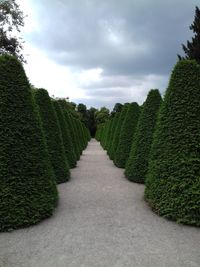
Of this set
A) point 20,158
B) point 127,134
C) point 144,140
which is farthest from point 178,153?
point 127,134

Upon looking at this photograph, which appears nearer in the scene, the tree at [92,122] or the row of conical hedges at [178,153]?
the row of conical hedges at [178,153]

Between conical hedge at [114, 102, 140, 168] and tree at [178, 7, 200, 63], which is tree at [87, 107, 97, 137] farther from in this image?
conical hedge at [114, 102, 140, 168]

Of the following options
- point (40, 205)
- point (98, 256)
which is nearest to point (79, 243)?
point (98, 256)

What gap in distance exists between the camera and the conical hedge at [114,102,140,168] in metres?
15.1

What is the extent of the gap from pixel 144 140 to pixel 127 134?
13.0ft

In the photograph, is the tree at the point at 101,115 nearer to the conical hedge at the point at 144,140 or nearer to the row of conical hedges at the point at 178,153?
the conical hedge at the point at 144,140

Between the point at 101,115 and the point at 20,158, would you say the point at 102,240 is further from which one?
the point at 101,115

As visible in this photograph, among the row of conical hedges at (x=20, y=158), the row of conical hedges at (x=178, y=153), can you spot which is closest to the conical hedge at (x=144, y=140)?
the row of conical hedges at (x=178, y=153)

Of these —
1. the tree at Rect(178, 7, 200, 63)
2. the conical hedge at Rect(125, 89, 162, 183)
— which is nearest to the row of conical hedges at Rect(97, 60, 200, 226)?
the conical hedge at Rect(125, 89, 162, 183)

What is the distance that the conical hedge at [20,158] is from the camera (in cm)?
625

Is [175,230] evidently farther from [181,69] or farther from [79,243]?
[181,69]

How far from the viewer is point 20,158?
6570 mm

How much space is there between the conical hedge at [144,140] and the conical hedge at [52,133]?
2.38 metres

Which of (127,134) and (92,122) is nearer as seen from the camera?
(127,134)
